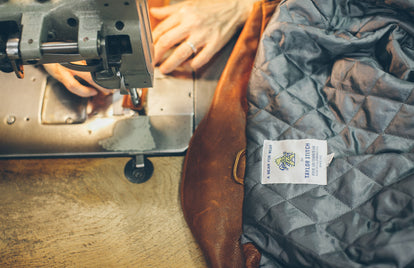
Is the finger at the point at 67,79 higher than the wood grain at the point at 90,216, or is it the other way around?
the finger at the point at 67,79

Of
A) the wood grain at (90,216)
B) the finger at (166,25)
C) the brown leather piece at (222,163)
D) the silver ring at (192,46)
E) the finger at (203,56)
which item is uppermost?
the finger at (166,25)

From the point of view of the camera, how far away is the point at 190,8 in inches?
32.9

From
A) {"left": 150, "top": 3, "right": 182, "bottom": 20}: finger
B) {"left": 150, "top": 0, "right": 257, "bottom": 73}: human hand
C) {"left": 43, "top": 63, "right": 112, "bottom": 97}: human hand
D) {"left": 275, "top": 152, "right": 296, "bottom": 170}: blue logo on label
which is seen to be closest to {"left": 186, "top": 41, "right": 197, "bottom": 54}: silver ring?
{"left": 150, "top": 0, "right": 257, "bottom": 73}: human hand

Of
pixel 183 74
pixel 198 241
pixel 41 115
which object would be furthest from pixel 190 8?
pixel 198 241

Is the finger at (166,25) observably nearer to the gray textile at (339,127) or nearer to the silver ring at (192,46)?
the silver ring at (192,46)

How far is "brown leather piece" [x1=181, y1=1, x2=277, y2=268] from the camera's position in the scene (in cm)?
65

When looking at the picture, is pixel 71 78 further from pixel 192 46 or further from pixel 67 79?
pixel 192 46

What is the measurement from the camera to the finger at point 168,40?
79 centimetres

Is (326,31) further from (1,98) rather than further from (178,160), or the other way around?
(1,98)

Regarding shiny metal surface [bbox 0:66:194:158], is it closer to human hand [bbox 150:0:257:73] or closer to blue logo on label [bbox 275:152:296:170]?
human hand [bbox 150:0:257:73]

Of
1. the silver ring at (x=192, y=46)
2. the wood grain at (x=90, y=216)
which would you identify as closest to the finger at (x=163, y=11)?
the silver ring at (x=192, y=46)

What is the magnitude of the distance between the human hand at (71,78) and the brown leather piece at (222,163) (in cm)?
26

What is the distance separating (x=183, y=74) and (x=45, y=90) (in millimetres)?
338

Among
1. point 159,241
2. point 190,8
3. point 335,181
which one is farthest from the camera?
point 190,8
